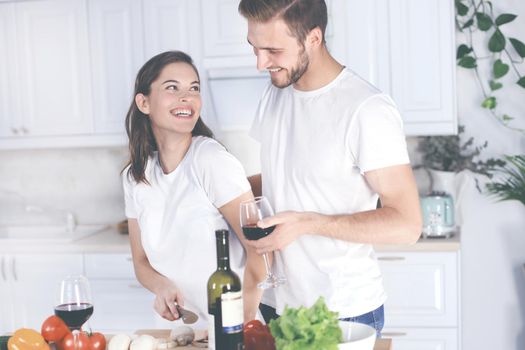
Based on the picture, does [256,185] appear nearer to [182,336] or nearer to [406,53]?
[182,336]

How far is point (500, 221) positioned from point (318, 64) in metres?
2.19

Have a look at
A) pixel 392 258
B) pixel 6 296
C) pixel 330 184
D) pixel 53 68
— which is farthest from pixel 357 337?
pixel 53 68

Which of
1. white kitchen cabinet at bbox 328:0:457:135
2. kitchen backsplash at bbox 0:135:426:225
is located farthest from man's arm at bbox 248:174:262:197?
kitchen backsplash at bbox 0:135:426:225

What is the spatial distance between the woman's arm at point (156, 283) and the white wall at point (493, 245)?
2135 mm

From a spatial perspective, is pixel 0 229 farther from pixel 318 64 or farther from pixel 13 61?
pixel 318 64

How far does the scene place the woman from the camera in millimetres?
2088

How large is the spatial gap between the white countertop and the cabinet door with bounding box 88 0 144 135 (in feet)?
1.85

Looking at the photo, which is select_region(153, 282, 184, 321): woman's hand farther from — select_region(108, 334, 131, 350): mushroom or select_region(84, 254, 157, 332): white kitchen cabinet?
select_region(84, 254, 157, 332): white kitchen cabinet

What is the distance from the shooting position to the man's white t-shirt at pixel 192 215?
2.11m

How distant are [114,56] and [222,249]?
2522 mm

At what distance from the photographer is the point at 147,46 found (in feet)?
12.6

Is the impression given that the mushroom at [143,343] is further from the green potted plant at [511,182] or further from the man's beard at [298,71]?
the green potted plant at [511,182]

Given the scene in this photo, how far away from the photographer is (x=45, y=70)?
3.97 meters

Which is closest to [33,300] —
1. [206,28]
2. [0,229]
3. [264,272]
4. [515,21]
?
[0,229]
